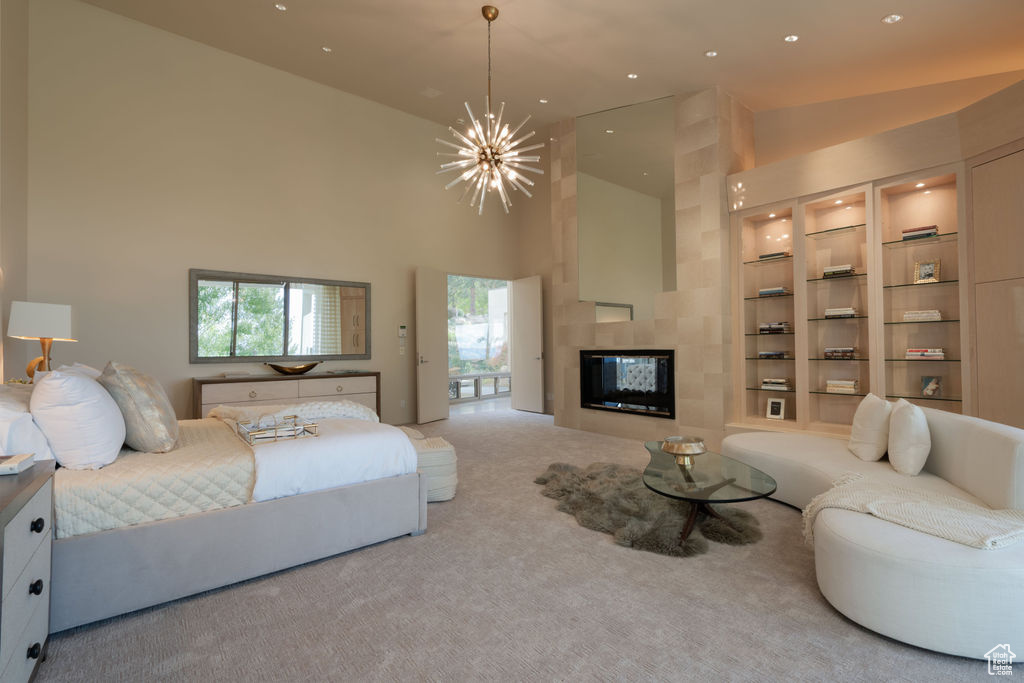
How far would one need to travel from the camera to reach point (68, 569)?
1789mm

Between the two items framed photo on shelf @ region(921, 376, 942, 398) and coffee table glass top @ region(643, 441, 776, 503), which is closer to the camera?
coffee table glass top @ region(643, 441, 776, 503)

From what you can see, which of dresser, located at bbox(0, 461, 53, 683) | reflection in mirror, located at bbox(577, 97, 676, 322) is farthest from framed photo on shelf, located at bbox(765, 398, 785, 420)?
dresser, located at bbox(0, 461, 53, 683)

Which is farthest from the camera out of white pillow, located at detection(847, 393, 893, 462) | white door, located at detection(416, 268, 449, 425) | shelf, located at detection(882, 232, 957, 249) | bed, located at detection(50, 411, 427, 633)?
white door, located at detection(416, 268, 449, 425)

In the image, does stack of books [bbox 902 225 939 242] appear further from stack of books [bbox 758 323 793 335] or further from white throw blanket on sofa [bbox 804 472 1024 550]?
white throw blanket on sofa [bbox 804 472 1024 550]

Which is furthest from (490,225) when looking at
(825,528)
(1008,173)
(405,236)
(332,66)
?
(825,528)

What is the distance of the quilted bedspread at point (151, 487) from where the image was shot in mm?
1855

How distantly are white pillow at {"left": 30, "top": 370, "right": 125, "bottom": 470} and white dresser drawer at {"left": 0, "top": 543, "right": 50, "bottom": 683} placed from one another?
1.38ft

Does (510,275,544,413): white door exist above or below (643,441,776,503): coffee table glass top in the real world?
above

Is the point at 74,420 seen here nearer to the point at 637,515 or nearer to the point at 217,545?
the point at 217,545

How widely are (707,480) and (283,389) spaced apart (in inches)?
168

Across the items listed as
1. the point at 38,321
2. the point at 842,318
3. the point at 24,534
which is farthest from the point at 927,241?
the point at 38,321

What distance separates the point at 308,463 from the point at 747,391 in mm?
4254

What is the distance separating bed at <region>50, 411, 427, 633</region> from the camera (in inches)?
72.1

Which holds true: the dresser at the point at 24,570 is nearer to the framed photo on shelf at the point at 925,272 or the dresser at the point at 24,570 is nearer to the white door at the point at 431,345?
the white door at the point at 431,345
